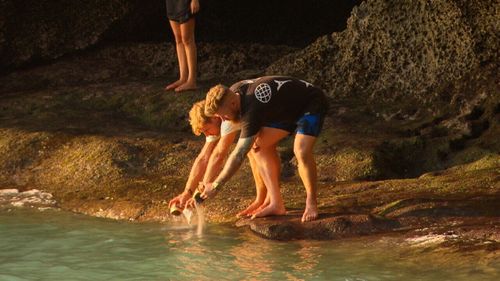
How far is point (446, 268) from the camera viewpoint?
6930mm

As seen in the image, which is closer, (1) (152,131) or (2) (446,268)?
(2) (446,268)

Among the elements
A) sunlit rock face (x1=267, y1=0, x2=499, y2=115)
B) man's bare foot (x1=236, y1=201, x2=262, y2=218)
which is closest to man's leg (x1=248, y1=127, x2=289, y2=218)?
man's bare foot (x1=236, y1=201, x2=262, y2=218)

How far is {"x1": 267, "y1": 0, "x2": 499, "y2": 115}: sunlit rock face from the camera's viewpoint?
11.3 meters

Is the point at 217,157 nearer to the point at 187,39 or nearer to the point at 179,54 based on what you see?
the point at 187,39

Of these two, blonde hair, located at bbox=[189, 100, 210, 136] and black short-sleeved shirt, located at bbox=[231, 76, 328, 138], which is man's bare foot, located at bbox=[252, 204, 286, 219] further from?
blonde hair, located at bbox=[189, 100, 210, 136]

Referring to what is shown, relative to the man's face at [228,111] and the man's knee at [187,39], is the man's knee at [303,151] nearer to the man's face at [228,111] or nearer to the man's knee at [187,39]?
the man's face at [228,111]

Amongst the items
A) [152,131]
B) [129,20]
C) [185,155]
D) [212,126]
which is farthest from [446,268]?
[129,20]

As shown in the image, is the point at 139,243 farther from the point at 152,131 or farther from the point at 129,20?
the point at 129,20

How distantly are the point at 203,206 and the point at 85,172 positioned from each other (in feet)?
5.88

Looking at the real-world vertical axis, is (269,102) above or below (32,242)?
above

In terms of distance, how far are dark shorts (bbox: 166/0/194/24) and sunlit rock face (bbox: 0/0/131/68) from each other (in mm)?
2299

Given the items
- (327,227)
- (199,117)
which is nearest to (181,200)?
(199,117)

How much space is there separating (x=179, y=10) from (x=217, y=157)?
4124 millimetres

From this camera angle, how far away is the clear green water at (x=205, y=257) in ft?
23.0
